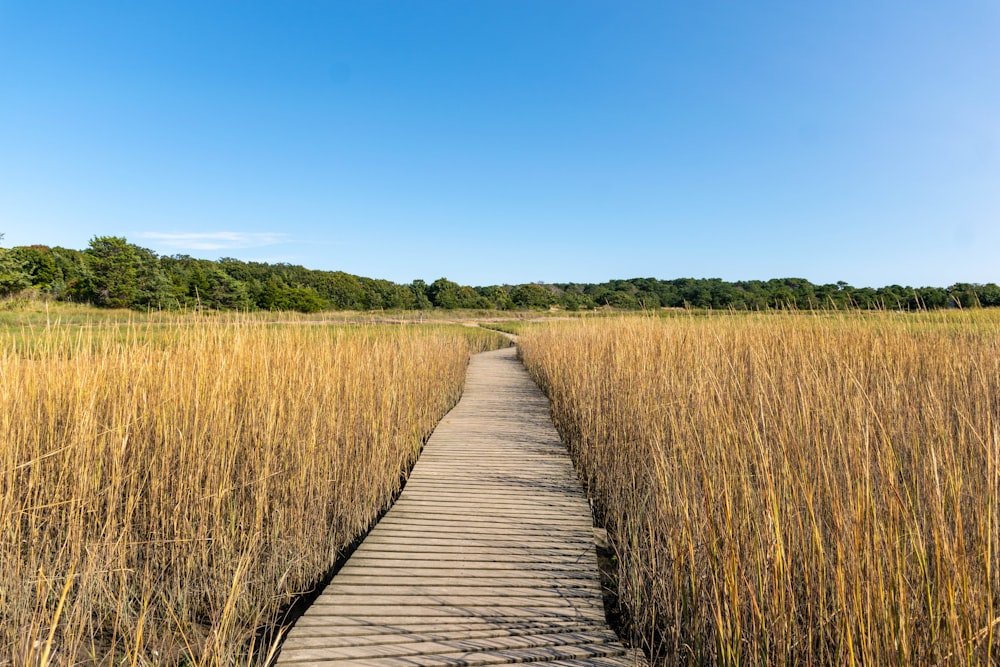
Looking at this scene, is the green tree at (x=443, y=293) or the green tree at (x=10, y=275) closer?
the green tree at (x=10, y=275)

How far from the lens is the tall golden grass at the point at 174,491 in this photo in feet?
6.59

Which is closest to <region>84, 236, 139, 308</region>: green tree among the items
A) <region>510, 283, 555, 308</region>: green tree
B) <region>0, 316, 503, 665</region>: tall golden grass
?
<region>510, 283, 555, 308</region>: green tree

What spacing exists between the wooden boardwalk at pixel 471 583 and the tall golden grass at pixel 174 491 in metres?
0.30

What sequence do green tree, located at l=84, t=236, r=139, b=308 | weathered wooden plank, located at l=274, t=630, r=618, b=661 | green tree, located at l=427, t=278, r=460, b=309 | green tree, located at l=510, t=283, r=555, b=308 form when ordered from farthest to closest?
1. green tree, located at l=510, t=283, r=555, b=308
2. green tree, located at l=427, t=278, r=460, b=309
3. green tree, located at l=84, t=236, r=139, b=308
4. weathered wooden plank, located at l=274, t=630, r=618, b=661

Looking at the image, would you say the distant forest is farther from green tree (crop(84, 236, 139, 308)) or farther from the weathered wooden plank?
the weathered wooden plank

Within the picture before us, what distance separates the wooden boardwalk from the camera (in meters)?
1.84

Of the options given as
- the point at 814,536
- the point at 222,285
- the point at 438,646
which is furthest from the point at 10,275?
the point at 814,536

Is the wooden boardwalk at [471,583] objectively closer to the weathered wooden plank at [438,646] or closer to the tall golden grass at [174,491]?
the weathered wooden plank at [438,646]

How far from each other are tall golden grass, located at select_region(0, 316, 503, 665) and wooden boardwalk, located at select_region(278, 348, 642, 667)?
0.98 ft

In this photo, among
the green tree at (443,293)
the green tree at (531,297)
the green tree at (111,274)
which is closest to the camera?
the green tree at (111,274)

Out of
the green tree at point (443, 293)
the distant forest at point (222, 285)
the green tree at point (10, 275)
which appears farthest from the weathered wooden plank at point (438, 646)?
the green tree at point (443, 293)

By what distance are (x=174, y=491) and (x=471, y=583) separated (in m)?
1.58

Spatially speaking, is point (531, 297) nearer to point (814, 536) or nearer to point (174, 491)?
point (174, 491)

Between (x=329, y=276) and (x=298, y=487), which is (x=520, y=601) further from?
(x=329, y=276)
